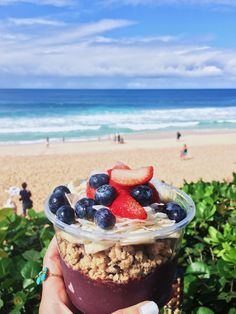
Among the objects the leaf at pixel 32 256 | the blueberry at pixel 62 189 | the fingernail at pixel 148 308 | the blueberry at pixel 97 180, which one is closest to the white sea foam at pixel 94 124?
the leaf at pixel 32 256

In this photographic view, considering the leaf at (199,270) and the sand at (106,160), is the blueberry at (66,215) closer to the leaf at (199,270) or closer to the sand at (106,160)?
the leaf at (199,270)

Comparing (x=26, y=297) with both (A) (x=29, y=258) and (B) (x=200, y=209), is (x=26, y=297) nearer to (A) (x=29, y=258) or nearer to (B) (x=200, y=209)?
(A) (x=29, y=258)

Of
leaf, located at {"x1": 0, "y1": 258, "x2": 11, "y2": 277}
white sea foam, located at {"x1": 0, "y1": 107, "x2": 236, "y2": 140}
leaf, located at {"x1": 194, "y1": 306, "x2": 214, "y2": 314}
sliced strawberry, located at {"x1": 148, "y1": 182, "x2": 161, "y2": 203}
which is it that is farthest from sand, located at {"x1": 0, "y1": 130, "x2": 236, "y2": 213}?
sliced strawberry, located at {"x1": 148, "y1": 182, "x2": 161, "y2": 203}

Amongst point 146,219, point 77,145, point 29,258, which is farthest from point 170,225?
point 77,145

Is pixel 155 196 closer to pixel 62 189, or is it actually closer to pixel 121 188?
pixel 121 188

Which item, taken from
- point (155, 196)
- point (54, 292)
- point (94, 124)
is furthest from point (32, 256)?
point (94, 124)

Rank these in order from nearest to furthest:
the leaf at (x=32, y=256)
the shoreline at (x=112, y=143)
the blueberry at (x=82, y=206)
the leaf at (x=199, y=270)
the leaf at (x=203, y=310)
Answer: the blueberry at (x=82, y=206), the leaf at (x=203, y=310), the leaf at (x=199, y=270), the leaf at (x=32, y=256), the shoreline at (x=112, y=143)

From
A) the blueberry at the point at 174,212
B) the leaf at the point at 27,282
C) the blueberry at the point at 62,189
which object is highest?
the blueberry at the point at 62,189
